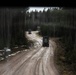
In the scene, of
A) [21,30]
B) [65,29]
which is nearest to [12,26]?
[21,30]

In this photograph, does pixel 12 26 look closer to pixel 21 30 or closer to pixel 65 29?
pixel 21 30

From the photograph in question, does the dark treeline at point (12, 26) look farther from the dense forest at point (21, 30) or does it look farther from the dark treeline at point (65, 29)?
the dark treeline at point (65, 29)

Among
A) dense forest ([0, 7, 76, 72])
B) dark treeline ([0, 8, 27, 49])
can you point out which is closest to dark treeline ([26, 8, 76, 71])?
dense forest ([0, 7, 76, 72])

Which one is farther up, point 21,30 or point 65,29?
point 21,30

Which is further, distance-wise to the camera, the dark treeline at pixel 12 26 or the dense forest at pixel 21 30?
the dark treeline at pixel 12 26

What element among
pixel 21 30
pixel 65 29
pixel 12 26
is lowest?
pixel 65 29

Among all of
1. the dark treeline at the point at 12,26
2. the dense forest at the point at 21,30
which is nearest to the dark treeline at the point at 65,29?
the dense forest at the point at 21,30

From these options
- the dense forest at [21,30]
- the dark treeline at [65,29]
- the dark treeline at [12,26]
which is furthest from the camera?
the dark treeline at [12,26]

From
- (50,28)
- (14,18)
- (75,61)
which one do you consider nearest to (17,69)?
(75,61)

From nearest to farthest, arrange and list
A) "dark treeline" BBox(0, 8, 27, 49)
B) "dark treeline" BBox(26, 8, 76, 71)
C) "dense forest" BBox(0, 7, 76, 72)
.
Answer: "dark treeline" BBox(26, 8, 76, 71) < "dense forest" BBox(0, 7, 76, 72) < "dark treeline" BBox(0, 8, 27, 49)

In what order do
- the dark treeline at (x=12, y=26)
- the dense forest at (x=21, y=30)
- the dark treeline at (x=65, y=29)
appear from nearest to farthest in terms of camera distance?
the dark treeline at (x=65, y=29) → the dense forest at (x=21, y=30) → the dark treeline at (x=12, y=26)

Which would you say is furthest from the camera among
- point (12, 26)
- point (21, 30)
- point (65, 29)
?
point (65, 29)

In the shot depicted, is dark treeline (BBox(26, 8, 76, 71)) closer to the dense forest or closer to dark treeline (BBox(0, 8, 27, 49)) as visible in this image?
the dense forest

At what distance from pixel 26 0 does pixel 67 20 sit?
208 ft
